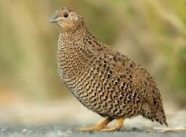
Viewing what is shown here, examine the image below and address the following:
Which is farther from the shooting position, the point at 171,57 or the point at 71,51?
the point at 171,57

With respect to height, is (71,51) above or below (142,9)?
below

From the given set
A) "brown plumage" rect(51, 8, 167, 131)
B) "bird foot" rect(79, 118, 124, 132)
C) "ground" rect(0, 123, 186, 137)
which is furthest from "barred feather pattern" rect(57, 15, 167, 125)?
"ground" rect(0, 123, 186, 137)

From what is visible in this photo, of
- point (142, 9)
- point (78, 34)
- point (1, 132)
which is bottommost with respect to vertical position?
point (1, 132)

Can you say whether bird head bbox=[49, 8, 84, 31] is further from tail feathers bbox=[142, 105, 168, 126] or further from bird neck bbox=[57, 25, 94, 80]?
tail feathers bbox=[142, 105, 168, 126]

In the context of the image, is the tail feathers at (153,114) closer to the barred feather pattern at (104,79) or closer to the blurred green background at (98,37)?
the barred feather pattern at (104,79)

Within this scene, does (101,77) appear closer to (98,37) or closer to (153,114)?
(153,114)

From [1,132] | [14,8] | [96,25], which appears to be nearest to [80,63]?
[1,132]

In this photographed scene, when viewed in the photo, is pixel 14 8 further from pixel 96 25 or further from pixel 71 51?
pixel 71 51
